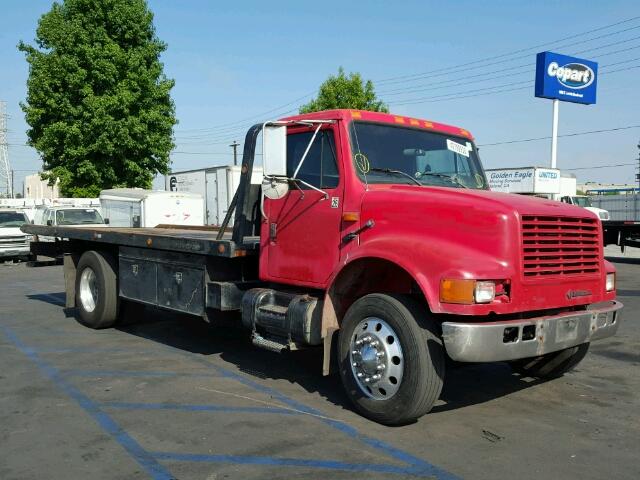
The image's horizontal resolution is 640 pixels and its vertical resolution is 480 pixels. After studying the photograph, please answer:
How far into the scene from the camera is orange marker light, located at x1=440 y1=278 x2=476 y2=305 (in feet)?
14.7

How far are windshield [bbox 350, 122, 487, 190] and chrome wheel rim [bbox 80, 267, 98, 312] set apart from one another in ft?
17.0

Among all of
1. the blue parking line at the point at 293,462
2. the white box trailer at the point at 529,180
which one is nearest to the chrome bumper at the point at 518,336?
the blue parking line at the point at 293,462

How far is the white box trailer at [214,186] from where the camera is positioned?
73.1 feet

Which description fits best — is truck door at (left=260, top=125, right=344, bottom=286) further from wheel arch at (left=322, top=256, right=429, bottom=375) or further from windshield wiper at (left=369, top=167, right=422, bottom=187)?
windshield wiper at (left=369, top=167, right=422, bottom=187)

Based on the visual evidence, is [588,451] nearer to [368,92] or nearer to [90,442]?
[90,442]

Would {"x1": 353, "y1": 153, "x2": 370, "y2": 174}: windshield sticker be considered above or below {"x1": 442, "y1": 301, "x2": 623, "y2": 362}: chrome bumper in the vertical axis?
above

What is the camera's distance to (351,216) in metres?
5.41

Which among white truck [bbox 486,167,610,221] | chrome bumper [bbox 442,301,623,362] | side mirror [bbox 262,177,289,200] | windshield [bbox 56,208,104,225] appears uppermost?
white truck [bbox 486,167,610,221]

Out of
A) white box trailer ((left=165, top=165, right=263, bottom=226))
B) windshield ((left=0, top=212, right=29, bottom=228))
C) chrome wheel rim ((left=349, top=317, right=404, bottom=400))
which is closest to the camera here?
chrome wheel rim ((left=349, top=317, right=404, bottom=400))

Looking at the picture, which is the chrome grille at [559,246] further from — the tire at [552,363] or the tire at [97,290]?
the tire at [97,290]

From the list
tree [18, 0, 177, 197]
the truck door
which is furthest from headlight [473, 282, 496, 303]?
tree [18, 0, 177, 197]

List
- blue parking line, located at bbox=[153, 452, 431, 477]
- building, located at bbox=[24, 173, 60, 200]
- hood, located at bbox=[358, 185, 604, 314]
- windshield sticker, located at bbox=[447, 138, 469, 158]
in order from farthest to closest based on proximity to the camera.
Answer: building, located at bbox=[24, 173, 60, 200]
windshield sticker, located at bbox=[447, 138, 469, 158]
hood, located at bbox=[358, 185, 604, 314]
blue parking line, located at bbox=[153, 452, 431, 477]

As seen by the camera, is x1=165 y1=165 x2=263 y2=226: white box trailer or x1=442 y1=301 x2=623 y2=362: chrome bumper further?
x1=165 y1=165 x2=263 y2=226: white box trailer

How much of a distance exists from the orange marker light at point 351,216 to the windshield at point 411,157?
13.7 inches
